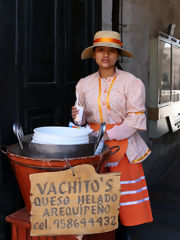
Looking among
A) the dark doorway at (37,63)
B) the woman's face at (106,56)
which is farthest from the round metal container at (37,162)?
the woman's face at (106,56)

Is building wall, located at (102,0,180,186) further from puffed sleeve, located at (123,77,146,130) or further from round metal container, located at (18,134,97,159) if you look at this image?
round metal container, located at (18,134,97,159)

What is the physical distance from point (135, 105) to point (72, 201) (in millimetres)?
932

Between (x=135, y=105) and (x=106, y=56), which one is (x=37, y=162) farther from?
(x=106, y=56)

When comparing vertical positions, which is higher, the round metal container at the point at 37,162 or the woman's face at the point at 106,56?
the woman's face at the point at 106,56

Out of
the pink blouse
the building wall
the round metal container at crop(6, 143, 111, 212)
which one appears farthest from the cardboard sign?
the building wall

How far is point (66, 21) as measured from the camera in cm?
285

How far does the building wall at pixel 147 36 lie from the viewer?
4.23 m

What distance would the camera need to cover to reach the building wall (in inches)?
167

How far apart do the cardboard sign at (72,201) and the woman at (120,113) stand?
2.23 ft

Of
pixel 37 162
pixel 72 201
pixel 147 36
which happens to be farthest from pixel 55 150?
pixel 147 36

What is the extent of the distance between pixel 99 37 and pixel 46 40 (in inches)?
17.8

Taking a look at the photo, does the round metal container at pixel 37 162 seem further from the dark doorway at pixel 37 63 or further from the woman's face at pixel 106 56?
the woman's face at pixel 106 56

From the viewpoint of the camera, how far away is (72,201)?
5.55 feet

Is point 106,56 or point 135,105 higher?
point 106,56
